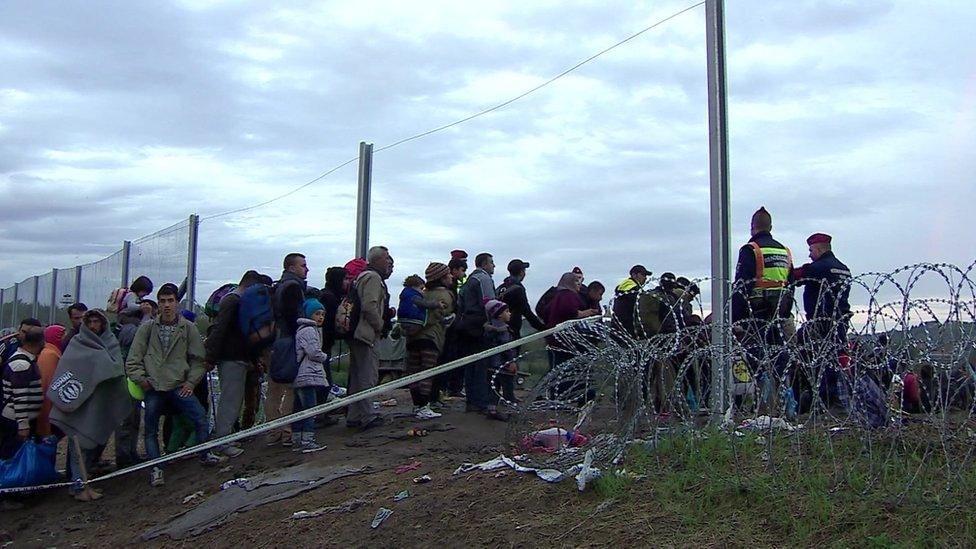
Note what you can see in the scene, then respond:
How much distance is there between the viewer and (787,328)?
6.66m

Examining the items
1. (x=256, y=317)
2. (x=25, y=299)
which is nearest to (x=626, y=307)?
(x=256, y=317)

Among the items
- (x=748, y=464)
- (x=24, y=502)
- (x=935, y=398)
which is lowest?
(x=24, y=502)

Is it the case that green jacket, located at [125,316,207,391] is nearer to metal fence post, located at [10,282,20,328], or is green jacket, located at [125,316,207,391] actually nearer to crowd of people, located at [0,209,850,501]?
crowd of people, located at [0,209,850,501]

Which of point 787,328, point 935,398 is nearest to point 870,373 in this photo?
point 935,398

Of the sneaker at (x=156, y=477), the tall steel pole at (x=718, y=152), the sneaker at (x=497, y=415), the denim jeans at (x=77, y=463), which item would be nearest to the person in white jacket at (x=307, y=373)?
the sneaker at (x=156, y=477)

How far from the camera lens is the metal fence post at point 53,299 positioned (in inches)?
696

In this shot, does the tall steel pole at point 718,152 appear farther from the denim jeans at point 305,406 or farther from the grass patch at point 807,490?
the denim jeans at point 305,406

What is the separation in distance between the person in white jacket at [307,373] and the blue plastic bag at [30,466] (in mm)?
2258

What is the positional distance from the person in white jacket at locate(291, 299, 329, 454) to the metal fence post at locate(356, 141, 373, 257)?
2.37 meters

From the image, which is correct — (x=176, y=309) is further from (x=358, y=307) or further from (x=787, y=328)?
(x=787, y=328)

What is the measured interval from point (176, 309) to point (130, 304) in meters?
1.56

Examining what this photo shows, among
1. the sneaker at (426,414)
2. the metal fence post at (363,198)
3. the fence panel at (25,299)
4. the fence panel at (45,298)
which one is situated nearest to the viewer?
the sneaker at (426,414)

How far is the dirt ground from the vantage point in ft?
19.4

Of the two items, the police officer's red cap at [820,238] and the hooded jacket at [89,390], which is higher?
the police officer's red cap at [820,238]
